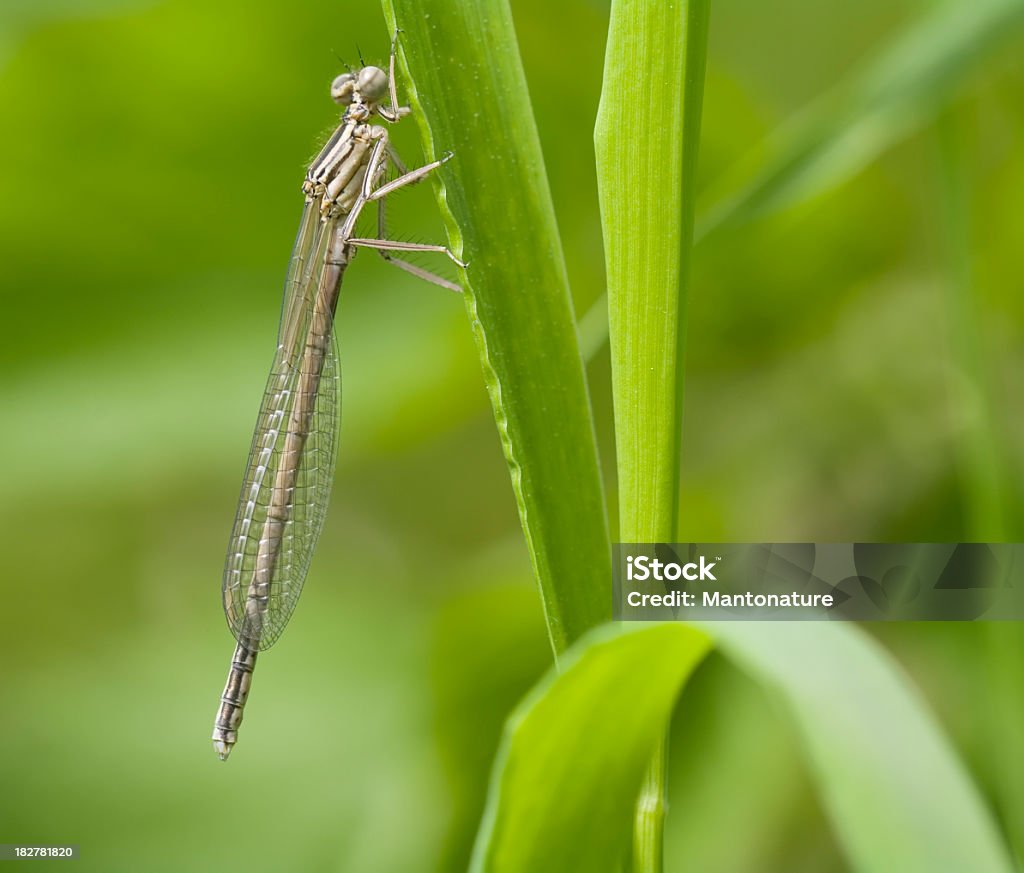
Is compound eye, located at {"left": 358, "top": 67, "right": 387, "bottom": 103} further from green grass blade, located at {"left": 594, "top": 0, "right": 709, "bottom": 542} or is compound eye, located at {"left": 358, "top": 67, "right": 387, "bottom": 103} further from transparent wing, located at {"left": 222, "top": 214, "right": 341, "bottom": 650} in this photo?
green grass blade, located at {"left": 594, "top": 0, "right": 709, "bottom": 542}

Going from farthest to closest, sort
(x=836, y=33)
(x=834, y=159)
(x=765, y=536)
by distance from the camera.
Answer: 1. (x=836, y=33)
2. (x=765, y=536)
3. (x=834, y=159)

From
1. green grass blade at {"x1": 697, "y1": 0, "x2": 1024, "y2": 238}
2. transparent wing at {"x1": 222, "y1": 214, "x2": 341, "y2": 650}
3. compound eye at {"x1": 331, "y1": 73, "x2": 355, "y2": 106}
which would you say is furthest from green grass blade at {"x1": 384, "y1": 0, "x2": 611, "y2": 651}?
transparent wing at {"x1": 222, "y1": 214, "x2": 341, "y2": 650}

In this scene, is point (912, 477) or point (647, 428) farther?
point (912, 477)

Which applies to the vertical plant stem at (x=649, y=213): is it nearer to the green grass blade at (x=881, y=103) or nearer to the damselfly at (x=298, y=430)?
the green grass blade at (x=881, y=103)

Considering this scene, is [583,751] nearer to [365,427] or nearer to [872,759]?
[872,759]

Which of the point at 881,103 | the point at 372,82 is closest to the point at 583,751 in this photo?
the point at 881,103

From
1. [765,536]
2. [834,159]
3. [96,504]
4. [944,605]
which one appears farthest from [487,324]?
[96,504]

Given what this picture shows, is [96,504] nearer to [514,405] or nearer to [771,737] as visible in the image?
Answer: [771,737]

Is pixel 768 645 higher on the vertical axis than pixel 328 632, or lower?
lower
